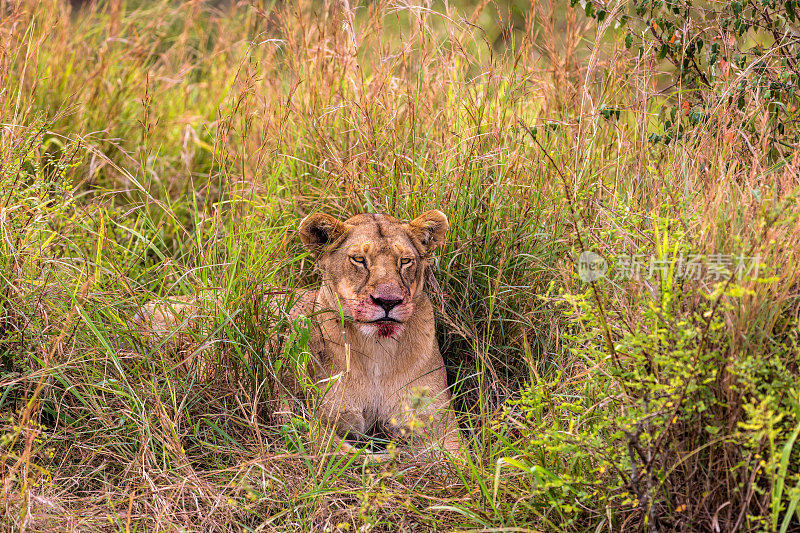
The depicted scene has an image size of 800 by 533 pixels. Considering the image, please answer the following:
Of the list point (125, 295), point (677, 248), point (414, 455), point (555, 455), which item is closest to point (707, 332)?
point (677, 248)

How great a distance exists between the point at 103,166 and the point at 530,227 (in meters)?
2.99

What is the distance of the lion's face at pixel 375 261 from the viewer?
12.7 ft

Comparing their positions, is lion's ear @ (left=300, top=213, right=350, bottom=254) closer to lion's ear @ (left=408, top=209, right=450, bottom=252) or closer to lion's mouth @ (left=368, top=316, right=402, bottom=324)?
lion's ear @ (left=408, top=209, right=450, bottom=252)

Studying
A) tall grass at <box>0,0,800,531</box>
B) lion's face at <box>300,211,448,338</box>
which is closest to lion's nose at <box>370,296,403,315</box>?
lion's face at <box>300,211,448,338</box>

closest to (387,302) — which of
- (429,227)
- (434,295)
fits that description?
(429,227)

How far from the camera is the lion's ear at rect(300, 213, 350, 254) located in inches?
160

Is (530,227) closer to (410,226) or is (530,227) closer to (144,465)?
(410,226)

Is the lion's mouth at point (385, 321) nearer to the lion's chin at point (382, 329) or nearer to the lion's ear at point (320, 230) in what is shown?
the lion's chin at point (382, 329)

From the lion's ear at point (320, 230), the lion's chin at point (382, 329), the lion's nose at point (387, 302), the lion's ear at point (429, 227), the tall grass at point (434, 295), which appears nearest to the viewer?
the tall grass at point (434, 295)

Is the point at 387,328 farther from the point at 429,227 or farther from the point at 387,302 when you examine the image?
the point at 429,227

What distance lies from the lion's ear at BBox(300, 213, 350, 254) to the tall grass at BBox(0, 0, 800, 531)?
0.15m

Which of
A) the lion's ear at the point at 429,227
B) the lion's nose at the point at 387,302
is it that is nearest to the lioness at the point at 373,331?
the lion's ear at the point at 429,227

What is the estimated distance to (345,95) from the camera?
5.18 meters

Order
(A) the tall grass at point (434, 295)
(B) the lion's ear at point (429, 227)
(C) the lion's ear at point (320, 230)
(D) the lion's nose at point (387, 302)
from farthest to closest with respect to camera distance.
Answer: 1. (B) the lion's ear at point (429, 227)
2. (C) the lion's ear at point (320, 230)
3. (D) the lion's nose at point (387, 302)
4. (A) the tall grass at point (434, 295)
